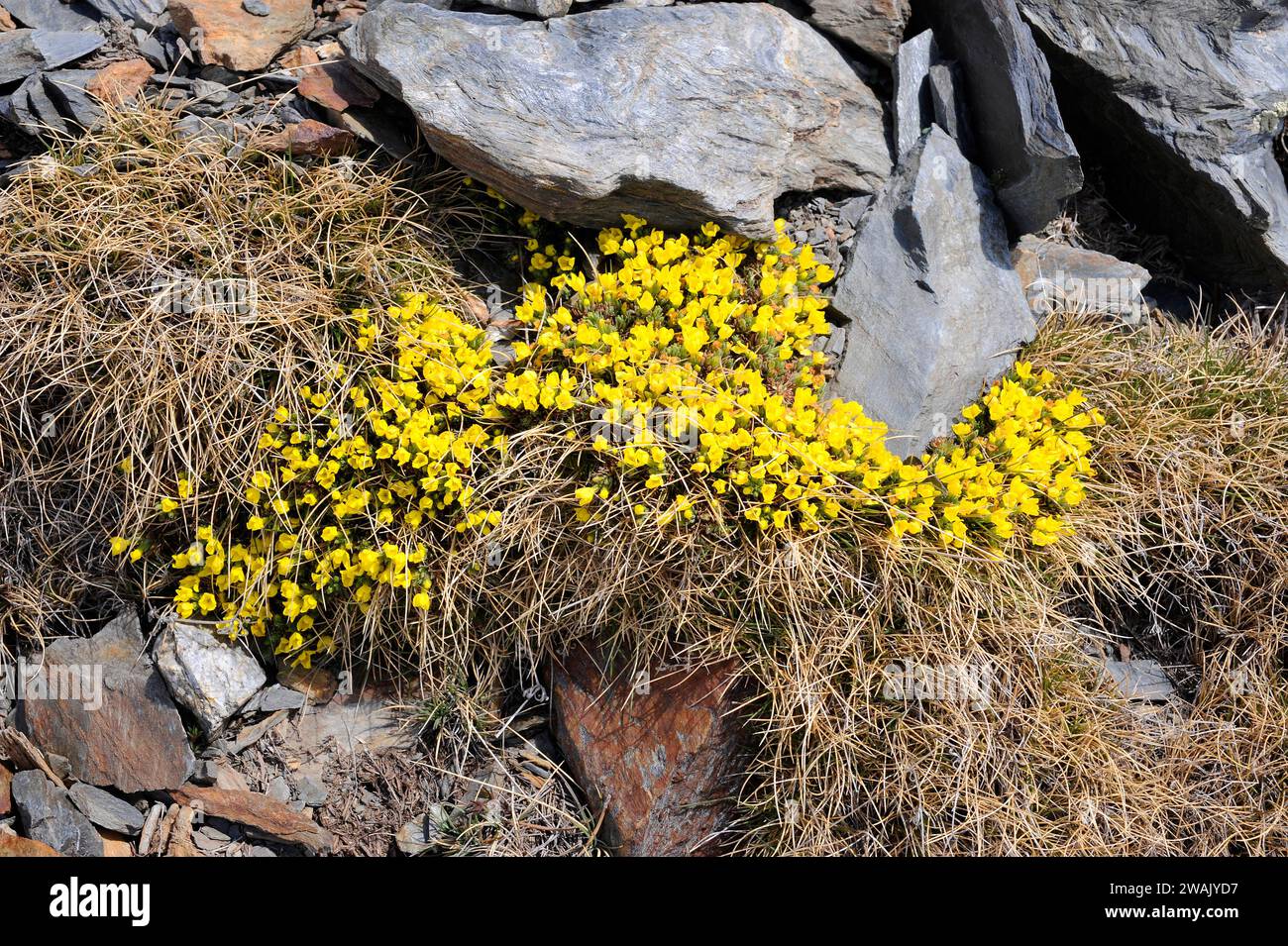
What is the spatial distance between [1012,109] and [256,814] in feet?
13.0

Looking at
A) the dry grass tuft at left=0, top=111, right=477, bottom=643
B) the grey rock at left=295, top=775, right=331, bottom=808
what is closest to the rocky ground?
the grey rock at left=295, top=775, right=331, bottom=808

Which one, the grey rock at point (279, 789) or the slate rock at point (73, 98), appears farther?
the slate rock at point (73, 98)

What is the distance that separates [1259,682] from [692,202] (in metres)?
2.85

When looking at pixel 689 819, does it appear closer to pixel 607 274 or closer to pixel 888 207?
pixel 607 274

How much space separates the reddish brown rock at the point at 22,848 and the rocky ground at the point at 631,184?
0.07 m

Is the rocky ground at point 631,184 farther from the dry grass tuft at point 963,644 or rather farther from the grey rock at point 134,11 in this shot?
the dry grass tuft at point 963,644

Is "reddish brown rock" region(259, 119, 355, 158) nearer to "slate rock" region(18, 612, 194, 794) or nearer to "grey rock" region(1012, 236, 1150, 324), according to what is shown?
"slate rock" region(18, 612, 194, 794)

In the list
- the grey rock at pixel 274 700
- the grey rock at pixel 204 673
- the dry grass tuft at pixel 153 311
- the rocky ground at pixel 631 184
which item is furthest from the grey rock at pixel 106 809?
the dry grass tuft at pixel 153 311

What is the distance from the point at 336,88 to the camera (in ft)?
13.0

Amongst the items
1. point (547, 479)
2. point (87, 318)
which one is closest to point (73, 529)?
point (87, 318)

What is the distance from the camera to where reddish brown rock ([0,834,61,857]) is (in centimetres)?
317

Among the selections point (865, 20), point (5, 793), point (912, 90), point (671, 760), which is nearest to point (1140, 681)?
point (671, 760)

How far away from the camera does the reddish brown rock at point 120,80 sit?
3.90 meters

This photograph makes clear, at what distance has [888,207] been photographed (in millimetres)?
4105
